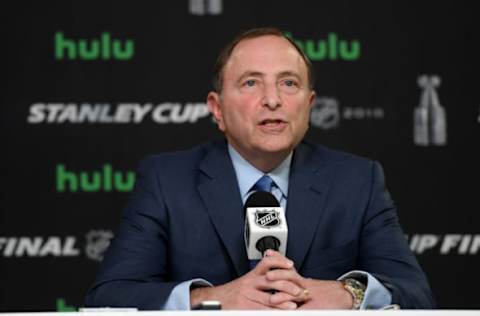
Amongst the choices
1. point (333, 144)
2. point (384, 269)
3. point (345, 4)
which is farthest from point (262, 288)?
point (345, 4)

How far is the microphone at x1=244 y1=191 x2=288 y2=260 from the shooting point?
9.18ft

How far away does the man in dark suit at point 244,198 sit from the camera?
3.25 metres

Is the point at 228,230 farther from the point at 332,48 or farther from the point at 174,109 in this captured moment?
the point at 332,48

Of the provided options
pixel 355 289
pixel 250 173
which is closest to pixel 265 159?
pixel 250 173

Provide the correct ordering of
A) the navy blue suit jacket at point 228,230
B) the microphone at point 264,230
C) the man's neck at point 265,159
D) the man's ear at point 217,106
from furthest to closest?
1. the man's ear at point 217,106
2. the man's neck at point 265,159
3. the navy blue suit jacket at point 228,230
4. the microphone at point 264,230

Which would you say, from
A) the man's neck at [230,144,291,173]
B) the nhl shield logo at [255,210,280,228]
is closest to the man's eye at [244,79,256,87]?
the man's neck at [230,144,291,173]

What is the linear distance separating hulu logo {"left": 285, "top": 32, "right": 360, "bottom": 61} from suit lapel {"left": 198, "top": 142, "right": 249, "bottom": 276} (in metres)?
1.21

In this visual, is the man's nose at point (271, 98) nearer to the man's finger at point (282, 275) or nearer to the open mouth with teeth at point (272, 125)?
the open mouth with teeth at point (272, 125)

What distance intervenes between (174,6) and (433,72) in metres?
1.14

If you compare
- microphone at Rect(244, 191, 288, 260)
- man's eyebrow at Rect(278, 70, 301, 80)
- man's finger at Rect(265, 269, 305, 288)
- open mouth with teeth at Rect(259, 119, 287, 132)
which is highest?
man's eyebrow at Rect(278, 70, 301, 80)

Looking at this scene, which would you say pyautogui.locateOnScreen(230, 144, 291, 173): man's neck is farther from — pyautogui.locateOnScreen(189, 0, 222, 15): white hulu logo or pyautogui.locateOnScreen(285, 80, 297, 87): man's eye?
pyautogui.locateOnScreen(189, 0, 222, 15): white hulu logo

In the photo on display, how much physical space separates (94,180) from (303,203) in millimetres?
1459

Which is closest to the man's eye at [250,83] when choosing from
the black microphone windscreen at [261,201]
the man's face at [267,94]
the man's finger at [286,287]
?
the man's face at [267,94]

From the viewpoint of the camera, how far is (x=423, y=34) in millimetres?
4605
